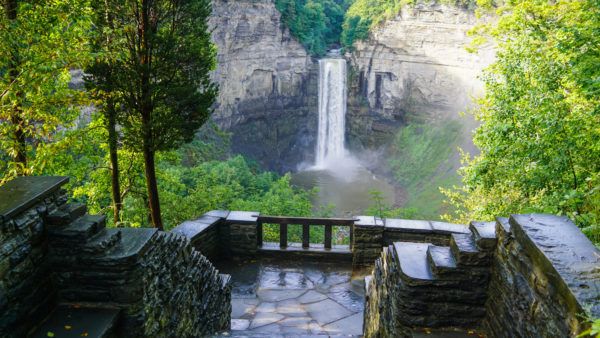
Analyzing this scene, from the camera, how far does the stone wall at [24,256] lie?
319 cm

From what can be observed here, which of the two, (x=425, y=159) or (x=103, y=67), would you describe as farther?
(x=425, y=159)

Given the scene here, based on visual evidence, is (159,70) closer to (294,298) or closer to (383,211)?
(294,298)

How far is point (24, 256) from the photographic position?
3.42m

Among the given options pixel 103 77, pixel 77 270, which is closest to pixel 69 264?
pixel 77 270

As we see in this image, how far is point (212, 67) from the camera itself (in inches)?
352

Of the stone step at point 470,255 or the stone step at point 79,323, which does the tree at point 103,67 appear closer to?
the stone step at point 79,323

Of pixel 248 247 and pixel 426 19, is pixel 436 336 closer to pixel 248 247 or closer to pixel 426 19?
pixel 248 247

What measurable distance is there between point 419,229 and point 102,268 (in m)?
5.71

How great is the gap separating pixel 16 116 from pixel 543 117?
854 centimetres

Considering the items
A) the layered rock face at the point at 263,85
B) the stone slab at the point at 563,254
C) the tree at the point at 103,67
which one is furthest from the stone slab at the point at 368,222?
the layered rock face at the point at 263,85

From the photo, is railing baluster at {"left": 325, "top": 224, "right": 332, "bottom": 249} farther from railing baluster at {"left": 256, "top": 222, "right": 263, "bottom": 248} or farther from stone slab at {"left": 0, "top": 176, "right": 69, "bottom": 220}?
stone slab at {"left": 0, "top": 176, "right": 69, "bottom": 220}

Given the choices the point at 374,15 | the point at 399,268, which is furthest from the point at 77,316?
the point at 374,15

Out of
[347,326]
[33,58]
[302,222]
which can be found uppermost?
[33,58]

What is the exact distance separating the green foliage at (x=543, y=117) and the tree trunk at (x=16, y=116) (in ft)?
24.0
